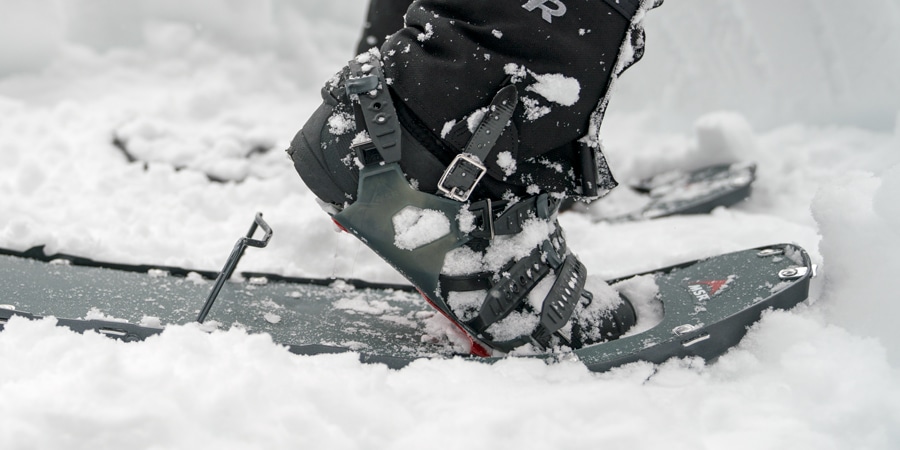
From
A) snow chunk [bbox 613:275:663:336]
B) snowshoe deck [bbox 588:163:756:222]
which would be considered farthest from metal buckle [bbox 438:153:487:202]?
snowshoe deck [bbox 588:163:756:222]

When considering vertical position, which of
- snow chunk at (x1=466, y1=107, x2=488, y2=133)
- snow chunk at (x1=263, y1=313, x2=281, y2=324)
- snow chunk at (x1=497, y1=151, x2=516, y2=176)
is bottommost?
snow chunk at (x1=263, y1=313, x2=281, y2=324)

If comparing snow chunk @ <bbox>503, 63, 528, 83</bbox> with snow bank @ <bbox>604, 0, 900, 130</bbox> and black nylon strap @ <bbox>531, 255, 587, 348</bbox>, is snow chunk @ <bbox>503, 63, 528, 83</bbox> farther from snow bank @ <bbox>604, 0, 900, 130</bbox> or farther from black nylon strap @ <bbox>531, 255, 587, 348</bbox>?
snow bank @ <bbox>604, 0, 900, 130</bbox>

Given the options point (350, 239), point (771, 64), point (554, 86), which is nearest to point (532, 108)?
point (554, 86)

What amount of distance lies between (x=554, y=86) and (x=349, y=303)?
0.56 m

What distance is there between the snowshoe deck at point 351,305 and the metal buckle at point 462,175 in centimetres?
23

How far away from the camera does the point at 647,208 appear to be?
2248 mm

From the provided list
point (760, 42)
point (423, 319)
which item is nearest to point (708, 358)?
point (423, 319)

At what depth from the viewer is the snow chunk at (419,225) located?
1.05 metres

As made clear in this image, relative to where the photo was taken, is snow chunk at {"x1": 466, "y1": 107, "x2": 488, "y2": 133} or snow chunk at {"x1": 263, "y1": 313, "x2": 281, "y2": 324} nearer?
snow chunk at {"x1": 466, "y1": 107, "x2": 488, "y2": 133}

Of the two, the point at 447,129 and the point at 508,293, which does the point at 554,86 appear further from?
the point at 508,293

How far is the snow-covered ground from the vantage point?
78 cm

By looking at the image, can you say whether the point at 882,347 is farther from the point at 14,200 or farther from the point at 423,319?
the point at 14,200

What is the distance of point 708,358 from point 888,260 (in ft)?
0.93

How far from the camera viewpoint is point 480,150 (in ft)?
3.37
